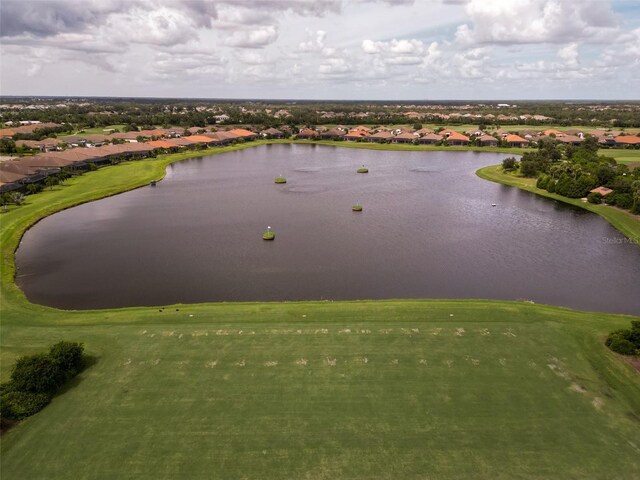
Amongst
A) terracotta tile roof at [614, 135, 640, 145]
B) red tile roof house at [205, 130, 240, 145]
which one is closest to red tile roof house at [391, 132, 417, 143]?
red tile roof house at [205, 130, 240, 145]

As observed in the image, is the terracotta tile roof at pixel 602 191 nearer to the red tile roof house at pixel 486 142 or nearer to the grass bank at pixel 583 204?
the grass bank at pixel 583 204

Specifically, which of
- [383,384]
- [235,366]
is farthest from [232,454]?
[383,384]

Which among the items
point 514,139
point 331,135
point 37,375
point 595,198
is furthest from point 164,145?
point 514,139

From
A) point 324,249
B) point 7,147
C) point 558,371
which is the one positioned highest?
point 7,147

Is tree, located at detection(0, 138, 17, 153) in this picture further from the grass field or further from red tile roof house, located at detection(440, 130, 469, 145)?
red tile roof house, located at detection(440, 130, 469, 145)

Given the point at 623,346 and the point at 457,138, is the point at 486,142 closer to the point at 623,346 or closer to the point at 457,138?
the point at 457,138
